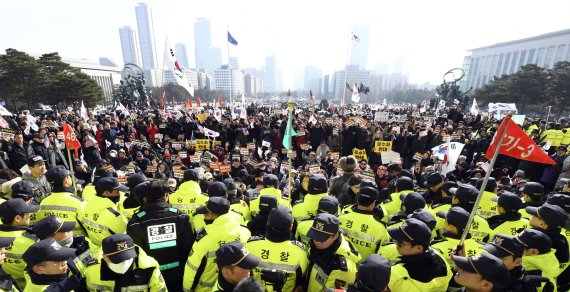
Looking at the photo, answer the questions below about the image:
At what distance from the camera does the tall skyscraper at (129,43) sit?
194m

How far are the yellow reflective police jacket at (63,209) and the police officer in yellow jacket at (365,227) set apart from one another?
347cm

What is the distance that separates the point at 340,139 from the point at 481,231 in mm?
8933

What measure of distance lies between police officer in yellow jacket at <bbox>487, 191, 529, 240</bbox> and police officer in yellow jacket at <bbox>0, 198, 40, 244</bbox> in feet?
17.7

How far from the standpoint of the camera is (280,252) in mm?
2773

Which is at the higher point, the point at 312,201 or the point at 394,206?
the point at 312,201

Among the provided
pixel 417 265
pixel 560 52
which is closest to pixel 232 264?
pixel 417 265

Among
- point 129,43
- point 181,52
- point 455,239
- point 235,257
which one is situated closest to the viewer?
point 235,257

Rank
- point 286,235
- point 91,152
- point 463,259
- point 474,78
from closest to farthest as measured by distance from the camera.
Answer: point 463,259 < point 286,235 < point 91,152 < point 474,78

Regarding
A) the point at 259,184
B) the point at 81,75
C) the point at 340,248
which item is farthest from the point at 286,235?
the point at 81,75

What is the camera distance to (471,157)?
35.6ft

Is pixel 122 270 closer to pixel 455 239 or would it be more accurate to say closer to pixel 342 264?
pixel 342 264

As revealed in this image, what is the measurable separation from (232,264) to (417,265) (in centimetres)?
158

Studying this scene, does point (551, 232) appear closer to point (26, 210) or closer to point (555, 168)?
point (26, 210)

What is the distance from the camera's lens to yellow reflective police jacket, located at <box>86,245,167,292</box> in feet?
8.07
